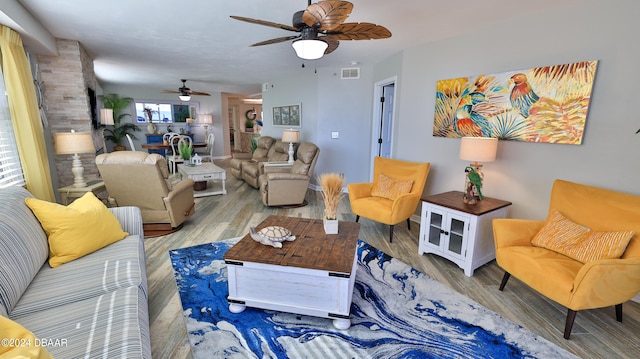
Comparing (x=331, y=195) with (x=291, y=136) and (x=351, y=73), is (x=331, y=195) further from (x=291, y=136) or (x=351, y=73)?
(x=351, y=73)

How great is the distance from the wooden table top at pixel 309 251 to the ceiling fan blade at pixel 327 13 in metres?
1.53

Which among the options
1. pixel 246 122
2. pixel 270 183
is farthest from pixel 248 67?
pixel 246 122

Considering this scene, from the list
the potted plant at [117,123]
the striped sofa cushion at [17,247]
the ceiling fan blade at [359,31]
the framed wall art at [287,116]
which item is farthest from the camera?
the potted plant at [117,123]

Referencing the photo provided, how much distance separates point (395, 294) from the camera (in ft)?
7.67

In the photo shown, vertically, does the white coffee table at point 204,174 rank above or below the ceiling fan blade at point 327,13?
below

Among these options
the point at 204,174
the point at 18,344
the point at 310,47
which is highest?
the point at 310,47

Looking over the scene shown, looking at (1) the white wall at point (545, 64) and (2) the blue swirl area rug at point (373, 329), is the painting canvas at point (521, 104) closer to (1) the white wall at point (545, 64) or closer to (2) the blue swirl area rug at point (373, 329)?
(1) the white wall at point (545, 64)

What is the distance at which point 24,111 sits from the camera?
2750 millimetres

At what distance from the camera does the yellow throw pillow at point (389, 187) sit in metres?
3.50

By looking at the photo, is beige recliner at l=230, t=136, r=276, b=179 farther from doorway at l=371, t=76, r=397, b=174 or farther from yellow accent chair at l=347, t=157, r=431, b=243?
yellow accent chair at l=347, t=157, r=431, b=243

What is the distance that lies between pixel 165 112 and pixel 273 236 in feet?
29.3

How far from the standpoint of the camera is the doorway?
16.0 ft

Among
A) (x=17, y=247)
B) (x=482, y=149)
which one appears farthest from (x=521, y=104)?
(x=17, y=247)

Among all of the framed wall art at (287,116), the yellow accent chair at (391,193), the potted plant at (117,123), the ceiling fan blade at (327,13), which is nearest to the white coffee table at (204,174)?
the framed wall art at (287,116)
